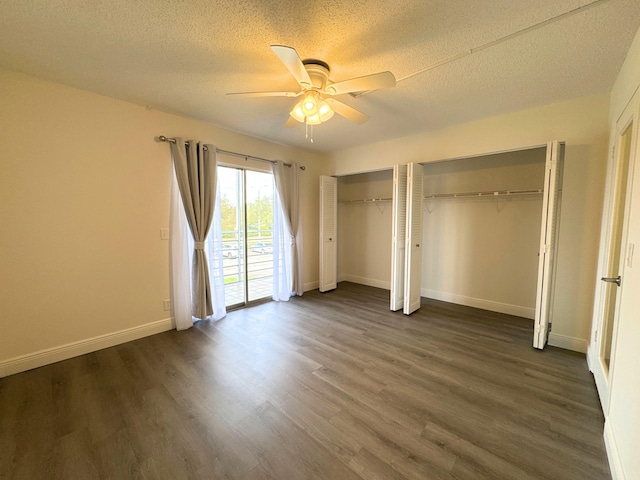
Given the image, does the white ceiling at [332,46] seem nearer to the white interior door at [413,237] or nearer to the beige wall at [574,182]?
the beige wall at [574,182]

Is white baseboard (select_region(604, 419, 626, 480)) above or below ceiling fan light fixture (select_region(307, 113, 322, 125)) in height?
below

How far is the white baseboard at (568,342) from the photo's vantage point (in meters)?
2.62

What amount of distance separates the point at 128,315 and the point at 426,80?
12.5 ft

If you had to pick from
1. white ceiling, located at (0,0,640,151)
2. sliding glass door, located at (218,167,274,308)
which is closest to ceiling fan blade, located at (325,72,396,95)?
white ceiling, located at (0,0,640,151)

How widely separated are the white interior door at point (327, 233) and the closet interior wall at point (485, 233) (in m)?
1.61

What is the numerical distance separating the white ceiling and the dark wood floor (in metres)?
2.55

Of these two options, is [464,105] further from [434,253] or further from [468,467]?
[468,467]

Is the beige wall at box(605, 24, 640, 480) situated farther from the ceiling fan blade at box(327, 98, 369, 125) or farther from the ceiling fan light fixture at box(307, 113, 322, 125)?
the ceiling fan light fixture at box(307, 113, 322, 125)

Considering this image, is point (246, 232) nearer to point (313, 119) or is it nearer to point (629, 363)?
point (313, 119)

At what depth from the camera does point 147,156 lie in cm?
289

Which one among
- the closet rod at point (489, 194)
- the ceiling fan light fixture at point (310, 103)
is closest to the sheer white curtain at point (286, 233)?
the ceiling fan light fixture at point (310, 103)

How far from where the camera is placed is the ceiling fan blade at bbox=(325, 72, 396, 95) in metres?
1.68

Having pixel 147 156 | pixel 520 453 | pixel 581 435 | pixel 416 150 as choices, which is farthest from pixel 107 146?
pixel 581 435

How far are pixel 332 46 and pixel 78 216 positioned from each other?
2.77 metres
